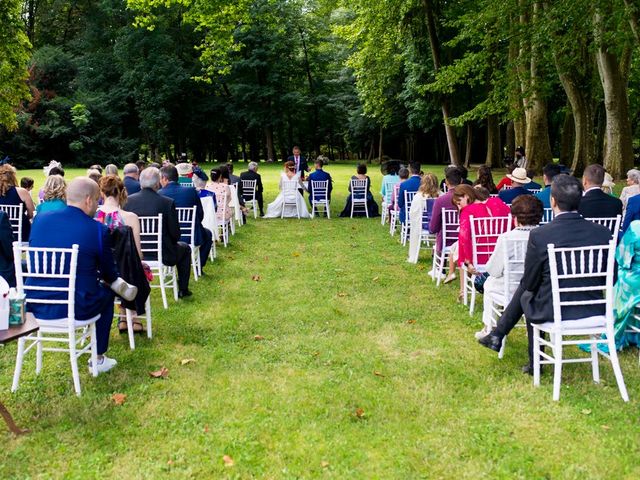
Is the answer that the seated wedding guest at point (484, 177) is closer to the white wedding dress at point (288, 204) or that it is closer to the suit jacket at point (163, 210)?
the suit jacket at point (163, 210)

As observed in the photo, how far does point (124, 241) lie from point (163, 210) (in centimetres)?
154

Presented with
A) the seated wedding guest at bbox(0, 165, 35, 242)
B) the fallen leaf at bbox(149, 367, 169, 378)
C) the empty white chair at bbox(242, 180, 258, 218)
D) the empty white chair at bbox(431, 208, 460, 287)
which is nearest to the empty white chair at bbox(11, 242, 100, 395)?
the fallen leaf at bbox(149, 367, 169, 378)

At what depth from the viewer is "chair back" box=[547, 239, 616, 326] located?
14.2 ft

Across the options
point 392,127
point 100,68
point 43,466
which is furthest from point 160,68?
point 43,466

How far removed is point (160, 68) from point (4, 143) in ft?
40.1

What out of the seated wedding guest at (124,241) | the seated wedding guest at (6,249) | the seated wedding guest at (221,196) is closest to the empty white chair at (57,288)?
the seated wedding guest at (124,241)

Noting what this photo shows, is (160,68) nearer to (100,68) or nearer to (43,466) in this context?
(100,68)

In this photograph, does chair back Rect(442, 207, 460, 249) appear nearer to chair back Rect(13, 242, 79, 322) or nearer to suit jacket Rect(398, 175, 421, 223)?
suit jacket Rect(398, 175, 421, 223)

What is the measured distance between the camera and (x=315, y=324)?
21.0ft

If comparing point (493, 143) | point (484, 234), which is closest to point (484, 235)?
point (484, 234)

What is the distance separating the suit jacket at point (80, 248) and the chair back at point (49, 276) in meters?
0.01

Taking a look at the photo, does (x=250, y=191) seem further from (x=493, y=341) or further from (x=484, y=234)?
(x=493, y=341)

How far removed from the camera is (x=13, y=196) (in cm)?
836

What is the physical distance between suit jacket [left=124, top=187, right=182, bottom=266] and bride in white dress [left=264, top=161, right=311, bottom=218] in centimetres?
836
